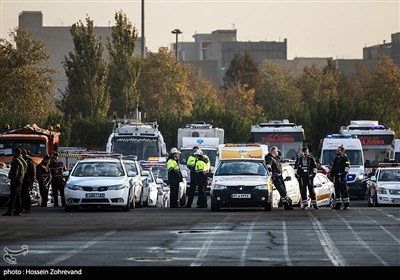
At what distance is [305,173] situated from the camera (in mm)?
42094

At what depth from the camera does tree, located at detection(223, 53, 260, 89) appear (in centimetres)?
17035

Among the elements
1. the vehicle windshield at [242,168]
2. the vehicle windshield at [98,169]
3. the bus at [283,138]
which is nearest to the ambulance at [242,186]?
the vehicle windshield at [242,168]

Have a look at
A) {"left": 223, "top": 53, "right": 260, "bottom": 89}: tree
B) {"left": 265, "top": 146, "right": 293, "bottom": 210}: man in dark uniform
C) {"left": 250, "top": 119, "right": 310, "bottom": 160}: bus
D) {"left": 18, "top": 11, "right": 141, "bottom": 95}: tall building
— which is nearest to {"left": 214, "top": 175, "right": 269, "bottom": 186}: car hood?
{"left": 265, "top": 146, "right": 293, "bottom": 210}: man in dark uniform

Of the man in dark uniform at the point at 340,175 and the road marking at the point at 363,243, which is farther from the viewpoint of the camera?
the man in dark uniform at the point at 340,175

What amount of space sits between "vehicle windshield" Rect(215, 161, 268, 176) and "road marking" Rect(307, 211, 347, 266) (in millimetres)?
7556

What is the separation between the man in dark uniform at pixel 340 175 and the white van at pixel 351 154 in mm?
18167

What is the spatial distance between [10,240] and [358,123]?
41388mm

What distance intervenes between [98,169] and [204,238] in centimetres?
1395

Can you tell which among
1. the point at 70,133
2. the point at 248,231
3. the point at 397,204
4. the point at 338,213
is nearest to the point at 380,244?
the point at 248,231

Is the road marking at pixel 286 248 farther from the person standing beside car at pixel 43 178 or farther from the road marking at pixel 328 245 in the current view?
the person standing beside car at pixel 43 178

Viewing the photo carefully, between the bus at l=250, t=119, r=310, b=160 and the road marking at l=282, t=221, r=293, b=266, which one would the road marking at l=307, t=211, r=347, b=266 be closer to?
the road marking at l=282, t=221, r=293, b=266

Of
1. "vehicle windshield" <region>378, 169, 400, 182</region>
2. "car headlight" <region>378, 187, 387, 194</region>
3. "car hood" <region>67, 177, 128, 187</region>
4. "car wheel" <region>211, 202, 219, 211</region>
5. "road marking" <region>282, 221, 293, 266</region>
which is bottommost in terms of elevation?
"car headlight" <region>378, 187, 387, 194</region>

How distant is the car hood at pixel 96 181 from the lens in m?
40.1

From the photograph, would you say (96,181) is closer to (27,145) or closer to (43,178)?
(43,178)
